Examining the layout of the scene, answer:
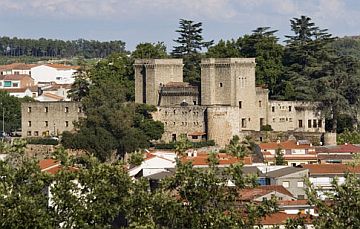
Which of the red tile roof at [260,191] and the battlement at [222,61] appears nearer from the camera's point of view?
the red tile roof at [260,191]

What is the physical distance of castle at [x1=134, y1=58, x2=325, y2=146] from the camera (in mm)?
62438

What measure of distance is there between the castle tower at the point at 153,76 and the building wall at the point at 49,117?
10.2 ft

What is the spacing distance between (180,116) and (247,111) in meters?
3.13

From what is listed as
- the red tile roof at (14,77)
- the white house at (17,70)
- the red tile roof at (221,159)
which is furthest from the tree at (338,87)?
the white house at (17,70)

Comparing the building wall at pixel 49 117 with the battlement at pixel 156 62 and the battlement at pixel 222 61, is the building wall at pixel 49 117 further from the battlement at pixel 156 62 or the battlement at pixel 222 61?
the battlement at pixel 222 61

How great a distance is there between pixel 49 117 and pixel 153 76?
5.59 m

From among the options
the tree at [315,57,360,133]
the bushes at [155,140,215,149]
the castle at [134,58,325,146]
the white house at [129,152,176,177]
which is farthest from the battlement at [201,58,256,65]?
the white house at [129,152,176,177]

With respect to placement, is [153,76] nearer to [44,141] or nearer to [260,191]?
[44,141]

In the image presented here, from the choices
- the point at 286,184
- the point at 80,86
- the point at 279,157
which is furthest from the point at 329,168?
the point at 80,86

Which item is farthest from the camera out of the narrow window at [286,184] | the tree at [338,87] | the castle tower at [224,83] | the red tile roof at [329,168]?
the tree at [338,87]

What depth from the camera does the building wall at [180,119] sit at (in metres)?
62.8

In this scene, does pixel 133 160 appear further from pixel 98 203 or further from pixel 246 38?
pixel 246 38

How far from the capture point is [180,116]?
2484 inches

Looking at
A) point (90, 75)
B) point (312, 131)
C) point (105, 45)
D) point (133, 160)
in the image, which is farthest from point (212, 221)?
point (105, 45)
